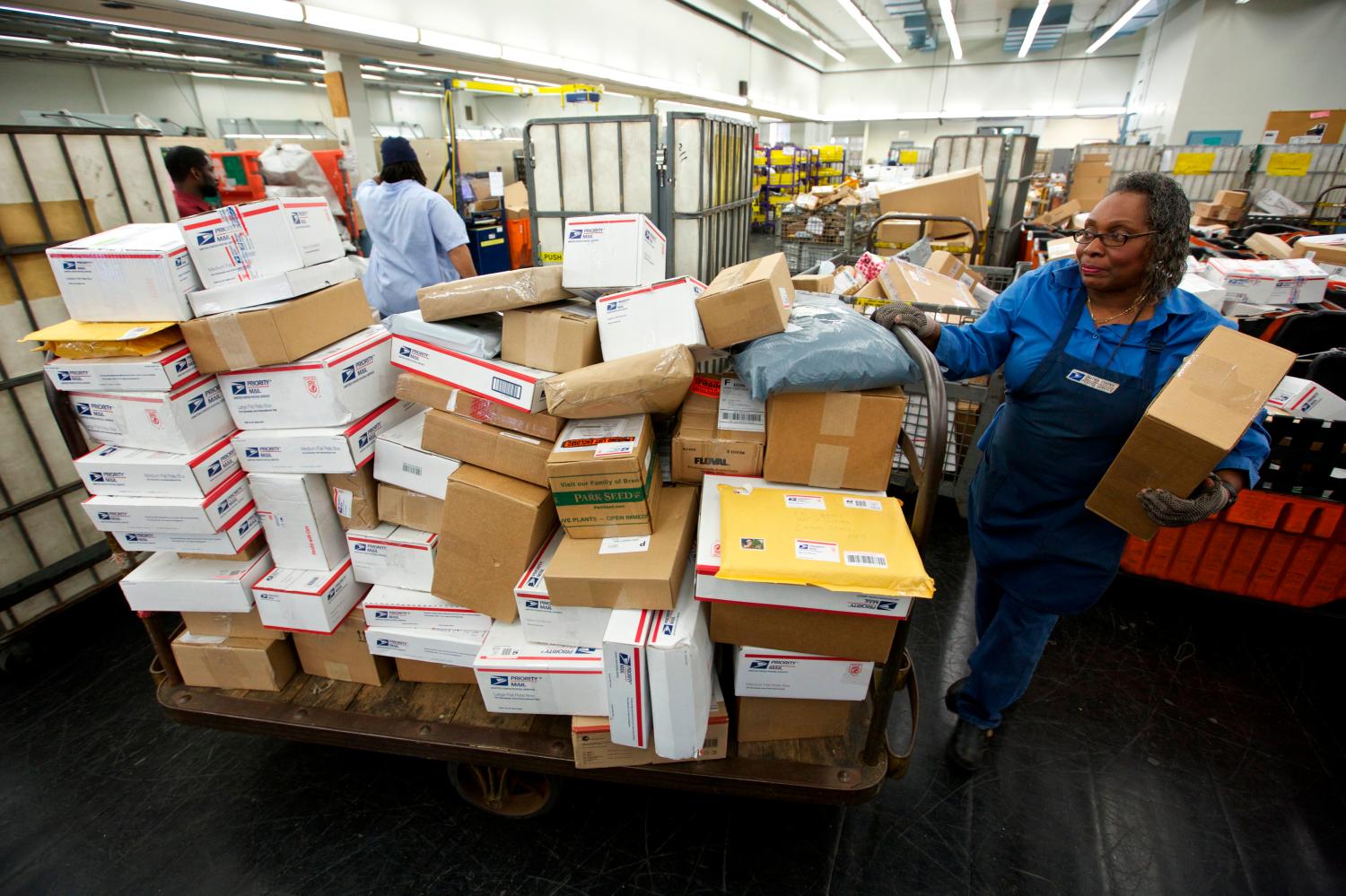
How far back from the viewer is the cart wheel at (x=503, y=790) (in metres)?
1.97

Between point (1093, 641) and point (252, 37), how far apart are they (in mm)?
9001

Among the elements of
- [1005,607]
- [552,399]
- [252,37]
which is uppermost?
[252,37]

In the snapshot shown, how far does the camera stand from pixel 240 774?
220 cm

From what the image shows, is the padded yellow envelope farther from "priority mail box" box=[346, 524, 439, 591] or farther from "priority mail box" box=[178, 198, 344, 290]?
"priority mail box" box=[178, 198, 344, 290]

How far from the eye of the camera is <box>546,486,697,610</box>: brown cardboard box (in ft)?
4.88

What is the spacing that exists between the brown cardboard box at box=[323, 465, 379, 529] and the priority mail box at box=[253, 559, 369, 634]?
17 centimetres

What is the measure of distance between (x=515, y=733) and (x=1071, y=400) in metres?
1.84

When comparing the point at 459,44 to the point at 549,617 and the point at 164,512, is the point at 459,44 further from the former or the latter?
the point at 549,617

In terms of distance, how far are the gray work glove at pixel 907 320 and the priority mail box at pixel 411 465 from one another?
1.34 m

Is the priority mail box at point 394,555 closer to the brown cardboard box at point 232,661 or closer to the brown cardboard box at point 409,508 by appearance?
the brown cardboard box at point 409,508

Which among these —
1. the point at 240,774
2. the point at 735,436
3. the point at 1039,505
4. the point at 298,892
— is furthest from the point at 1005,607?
the point at 240,774

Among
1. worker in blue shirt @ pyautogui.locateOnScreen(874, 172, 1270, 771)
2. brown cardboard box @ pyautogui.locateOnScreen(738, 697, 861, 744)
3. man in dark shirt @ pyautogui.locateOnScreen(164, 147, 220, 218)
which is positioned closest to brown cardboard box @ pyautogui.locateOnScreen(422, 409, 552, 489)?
brown cardboard box @ pyautogui.locateOnScreen(738, 697, 861, 744)

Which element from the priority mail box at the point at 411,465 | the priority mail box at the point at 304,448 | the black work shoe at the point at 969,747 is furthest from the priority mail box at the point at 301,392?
the black work shoe at the point at 969,747

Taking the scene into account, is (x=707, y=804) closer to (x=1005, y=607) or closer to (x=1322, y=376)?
(x=1005, y=607)
